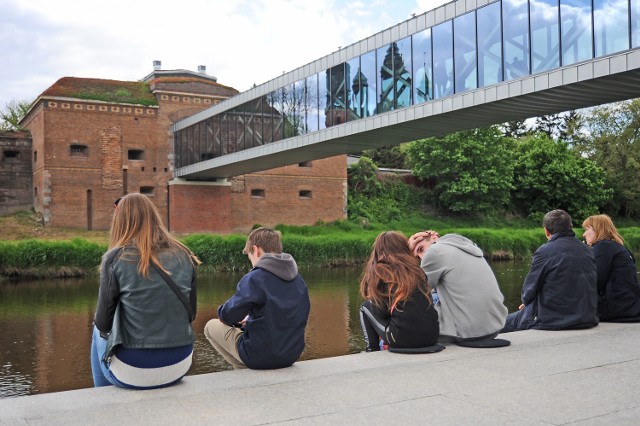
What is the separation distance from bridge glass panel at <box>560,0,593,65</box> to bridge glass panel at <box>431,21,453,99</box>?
3231 millimetres

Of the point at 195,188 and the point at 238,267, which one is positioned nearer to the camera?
the point at 238,267

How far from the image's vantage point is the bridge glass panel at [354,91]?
19.6 meters

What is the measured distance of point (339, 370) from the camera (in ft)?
15.0

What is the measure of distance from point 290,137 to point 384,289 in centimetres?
1798

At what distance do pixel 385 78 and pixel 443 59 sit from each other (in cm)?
227

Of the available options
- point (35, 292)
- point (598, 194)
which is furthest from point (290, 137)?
point (598, 194)

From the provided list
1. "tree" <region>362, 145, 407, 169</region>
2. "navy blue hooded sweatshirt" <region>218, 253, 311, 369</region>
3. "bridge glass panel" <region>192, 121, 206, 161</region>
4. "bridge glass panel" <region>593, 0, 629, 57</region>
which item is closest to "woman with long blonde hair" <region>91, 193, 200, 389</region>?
"navy blue hooded sweatshirt" <region>218, 253, 311, 369</region>

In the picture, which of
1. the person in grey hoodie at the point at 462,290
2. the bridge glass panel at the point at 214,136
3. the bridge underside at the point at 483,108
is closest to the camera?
the person in grey hoodie at the point at 462,290

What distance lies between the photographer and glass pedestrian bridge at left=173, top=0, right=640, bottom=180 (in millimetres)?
13211

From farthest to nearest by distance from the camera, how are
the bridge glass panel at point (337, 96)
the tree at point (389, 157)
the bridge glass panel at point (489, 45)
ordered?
the tree at point (389, 157) < the bridge glass panel at point (337, 96) < the bridge glass panel at point (489, 45)

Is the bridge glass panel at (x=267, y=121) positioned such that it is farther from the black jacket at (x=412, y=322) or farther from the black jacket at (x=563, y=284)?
the black jacket at (x=412, y=322)

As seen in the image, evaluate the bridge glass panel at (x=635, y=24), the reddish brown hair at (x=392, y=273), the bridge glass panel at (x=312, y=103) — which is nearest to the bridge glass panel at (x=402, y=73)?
the bridge glass panel at (x=312, y=103)

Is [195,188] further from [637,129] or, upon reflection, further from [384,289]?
[384,289]

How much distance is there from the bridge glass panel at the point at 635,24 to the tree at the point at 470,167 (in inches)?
871
